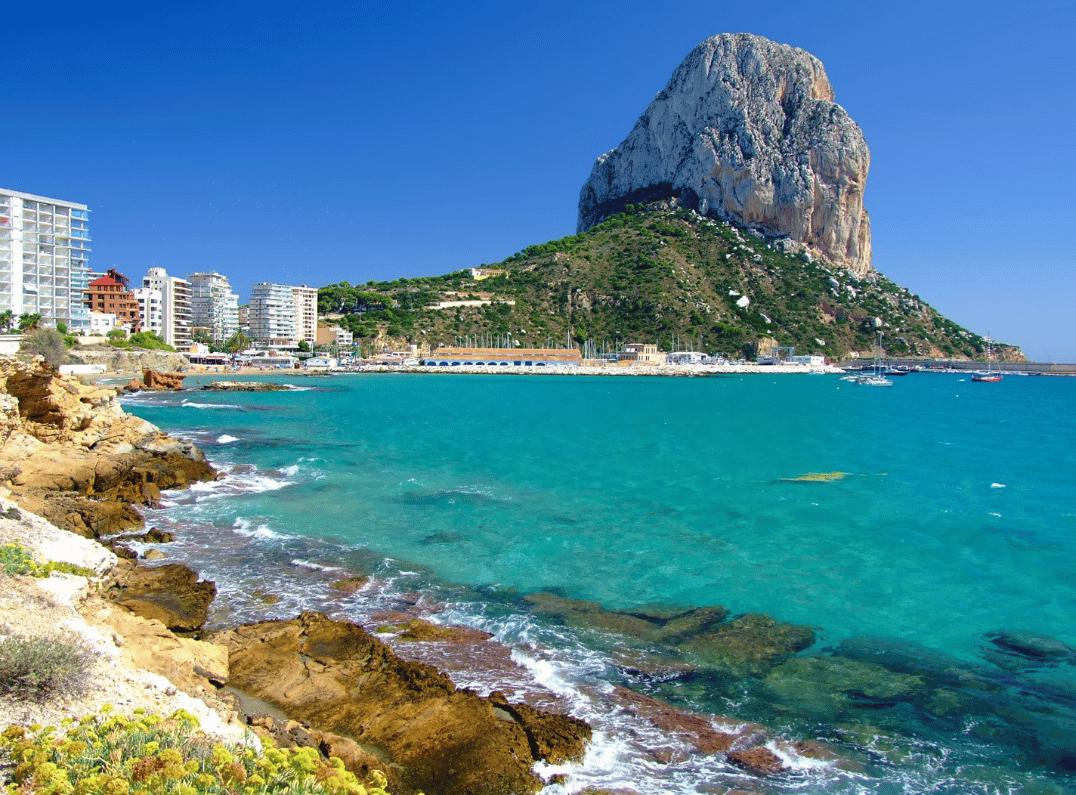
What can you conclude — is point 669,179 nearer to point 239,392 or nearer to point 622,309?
point 622,309

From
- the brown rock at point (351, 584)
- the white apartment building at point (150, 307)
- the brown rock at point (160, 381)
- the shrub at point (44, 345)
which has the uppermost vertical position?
the white apartment building at point (150, 307)

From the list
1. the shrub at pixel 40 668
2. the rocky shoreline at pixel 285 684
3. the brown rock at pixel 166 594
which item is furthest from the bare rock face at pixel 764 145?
the shrub at pixel 40 668

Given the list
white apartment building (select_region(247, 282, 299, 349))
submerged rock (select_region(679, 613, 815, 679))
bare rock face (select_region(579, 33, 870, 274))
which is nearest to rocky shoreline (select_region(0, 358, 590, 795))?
submerged rock (select_region(679, 613, 815, 679))

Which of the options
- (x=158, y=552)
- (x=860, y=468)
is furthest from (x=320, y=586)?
(x=860, y=468)

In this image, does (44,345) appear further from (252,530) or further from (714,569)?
(714,569)

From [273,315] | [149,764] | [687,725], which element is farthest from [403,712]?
[273,315]

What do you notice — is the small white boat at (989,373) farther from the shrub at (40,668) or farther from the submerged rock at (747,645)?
the shrub at (40,668)
